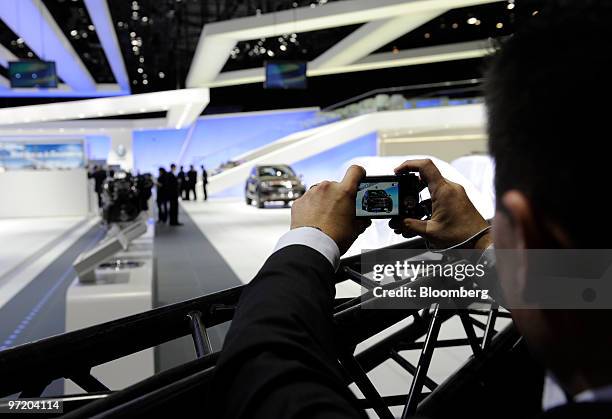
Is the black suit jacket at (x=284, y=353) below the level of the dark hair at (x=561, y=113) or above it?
below

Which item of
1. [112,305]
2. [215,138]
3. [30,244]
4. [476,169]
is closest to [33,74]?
[30,244]

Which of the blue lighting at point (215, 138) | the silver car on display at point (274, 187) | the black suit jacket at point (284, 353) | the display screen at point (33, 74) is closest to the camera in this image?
the black suit jacket at point (284, 353)

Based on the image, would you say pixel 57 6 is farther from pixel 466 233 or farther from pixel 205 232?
pixel 466 233

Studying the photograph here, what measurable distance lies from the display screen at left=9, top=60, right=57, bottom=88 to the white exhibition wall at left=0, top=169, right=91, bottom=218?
8.87 feet

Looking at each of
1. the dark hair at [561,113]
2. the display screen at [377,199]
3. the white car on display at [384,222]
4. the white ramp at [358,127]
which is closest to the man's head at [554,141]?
the dark hair at [561,113]

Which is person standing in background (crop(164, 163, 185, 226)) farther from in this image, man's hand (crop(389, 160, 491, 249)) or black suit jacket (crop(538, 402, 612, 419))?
black suit jacket (crop(538, 402, 612, 419))

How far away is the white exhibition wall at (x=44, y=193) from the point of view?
49.9ft

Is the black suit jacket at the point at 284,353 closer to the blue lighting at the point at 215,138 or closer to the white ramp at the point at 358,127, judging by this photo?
the white ramp at the point at 358,127

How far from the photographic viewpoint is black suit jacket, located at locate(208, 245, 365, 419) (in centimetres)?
55

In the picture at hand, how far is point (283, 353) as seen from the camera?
589 millimetres

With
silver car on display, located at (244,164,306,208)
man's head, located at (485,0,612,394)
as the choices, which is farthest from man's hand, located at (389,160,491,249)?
silver car on display, located at (244,164,306,208)

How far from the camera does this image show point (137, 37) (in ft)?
73.2

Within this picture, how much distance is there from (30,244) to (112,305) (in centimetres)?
727

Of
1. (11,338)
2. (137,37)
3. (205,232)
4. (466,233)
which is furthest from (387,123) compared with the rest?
(466,233)
